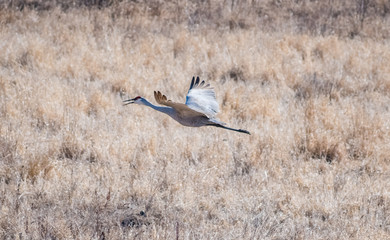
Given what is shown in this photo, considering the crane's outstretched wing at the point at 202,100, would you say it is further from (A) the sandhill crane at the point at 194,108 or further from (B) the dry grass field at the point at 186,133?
(B) the dry grass field at the point at 186,133

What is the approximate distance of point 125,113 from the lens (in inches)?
256

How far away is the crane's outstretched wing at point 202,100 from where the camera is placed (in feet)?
14.8

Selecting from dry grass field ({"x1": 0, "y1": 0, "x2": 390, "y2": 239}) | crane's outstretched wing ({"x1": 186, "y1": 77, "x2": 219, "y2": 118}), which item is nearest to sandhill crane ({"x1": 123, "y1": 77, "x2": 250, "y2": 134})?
crane's outstretched wing ({"x1": 186, "y1": 77, "x2": 219, "y2": 118})

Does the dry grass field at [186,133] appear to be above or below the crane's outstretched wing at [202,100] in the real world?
below

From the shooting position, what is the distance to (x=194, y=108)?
4.26 meters

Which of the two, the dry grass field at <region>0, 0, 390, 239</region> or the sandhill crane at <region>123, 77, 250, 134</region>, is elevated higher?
the sandhill crane at <region>123, 77, 250, 134</region>

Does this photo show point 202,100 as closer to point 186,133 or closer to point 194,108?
point 194,108

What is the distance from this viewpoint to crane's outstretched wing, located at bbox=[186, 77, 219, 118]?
4523 mm

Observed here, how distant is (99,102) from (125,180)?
202cm

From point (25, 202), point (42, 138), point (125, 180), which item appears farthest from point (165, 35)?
point (25, 202)

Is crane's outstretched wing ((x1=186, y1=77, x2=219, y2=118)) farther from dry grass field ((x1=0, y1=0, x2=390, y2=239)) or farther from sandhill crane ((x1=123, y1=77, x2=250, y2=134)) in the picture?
dry grass field ((x1=0, y1=0, x2=390, y2=239))

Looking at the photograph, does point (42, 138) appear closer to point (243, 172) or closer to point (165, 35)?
point (243, 172)

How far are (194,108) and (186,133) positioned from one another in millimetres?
1760

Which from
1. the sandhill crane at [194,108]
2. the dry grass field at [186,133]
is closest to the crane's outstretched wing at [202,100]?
the sandhill crane at [194,108]
